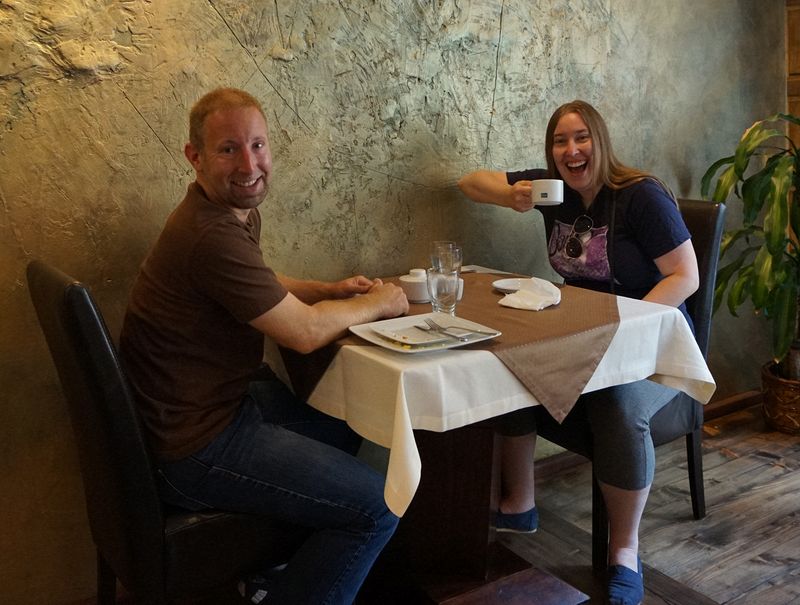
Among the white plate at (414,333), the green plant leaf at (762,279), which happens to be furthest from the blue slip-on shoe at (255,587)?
the green plant leaf at (762,279)

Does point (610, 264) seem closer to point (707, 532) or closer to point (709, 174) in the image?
point (707, 532)

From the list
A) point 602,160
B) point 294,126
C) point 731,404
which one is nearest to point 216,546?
point 294,126

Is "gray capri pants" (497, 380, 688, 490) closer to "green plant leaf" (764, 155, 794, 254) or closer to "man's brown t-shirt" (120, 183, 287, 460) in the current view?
"man's brown t-shirt" (120, 183, 287, 460)

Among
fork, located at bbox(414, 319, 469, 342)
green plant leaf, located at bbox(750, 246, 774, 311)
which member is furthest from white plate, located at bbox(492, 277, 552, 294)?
green plant leaf, located at bbox(750, 246, 774, 311)

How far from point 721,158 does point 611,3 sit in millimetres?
921

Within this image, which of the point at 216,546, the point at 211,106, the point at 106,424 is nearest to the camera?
the point at 106,424

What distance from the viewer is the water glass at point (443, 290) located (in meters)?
1.67

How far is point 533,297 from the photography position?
1791mm

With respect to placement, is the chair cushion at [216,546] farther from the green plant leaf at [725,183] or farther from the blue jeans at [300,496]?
→ the green plant leaf at [725,183]

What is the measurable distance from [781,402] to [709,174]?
99cm

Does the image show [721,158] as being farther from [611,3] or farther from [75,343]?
[75,343]

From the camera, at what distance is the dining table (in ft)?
4.58

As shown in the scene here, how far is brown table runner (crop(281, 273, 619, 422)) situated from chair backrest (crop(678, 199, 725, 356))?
517mm

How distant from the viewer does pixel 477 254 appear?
253 centimetres
